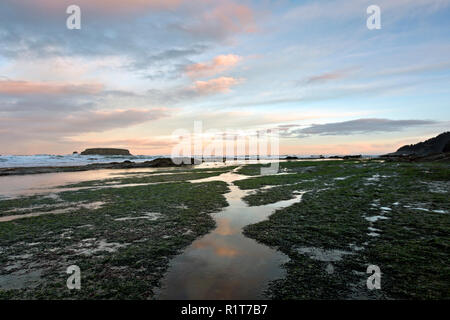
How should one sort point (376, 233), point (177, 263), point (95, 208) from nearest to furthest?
point (177, 263) < point (376, 233) < point (95, 208)

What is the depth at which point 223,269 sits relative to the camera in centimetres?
700

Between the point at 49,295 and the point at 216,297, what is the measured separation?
14.8 ft

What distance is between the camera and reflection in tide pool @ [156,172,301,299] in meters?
5.83

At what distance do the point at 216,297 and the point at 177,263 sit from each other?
A: 2450mm

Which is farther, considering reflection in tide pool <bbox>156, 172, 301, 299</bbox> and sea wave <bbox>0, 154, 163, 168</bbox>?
sea wave <bbox>0, 154, 163, 168</bbox>

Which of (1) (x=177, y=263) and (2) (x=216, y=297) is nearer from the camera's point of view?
(2) (x=216, y=297)

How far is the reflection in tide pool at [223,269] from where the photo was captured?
Result: 5.83m

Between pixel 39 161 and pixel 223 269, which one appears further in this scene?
pixel 39 161


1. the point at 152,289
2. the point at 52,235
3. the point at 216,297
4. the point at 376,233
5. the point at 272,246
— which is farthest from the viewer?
the point at 52,235

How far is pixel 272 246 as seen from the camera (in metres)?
8.93

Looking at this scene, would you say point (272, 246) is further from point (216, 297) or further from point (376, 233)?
point (376, 233)

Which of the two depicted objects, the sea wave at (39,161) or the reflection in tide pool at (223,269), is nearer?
the reflection in tide pool at (223,269)

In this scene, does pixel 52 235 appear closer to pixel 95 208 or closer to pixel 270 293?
pixel 95 208
